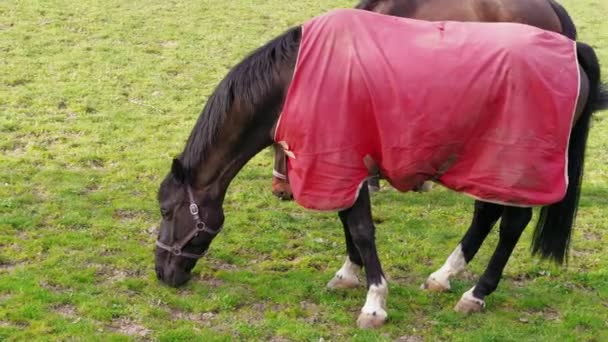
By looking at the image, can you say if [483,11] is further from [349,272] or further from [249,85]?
[249,85]

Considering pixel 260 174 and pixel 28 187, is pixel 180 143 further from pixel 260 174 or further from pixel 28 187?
pixel 28 187

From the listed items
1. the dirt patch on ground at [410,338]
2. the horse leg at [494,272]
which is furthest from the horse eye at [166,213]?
the horse leg at [494,272]

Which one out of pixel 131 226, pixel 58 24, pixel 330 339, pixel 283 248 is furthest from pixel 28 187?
pixel 58 24

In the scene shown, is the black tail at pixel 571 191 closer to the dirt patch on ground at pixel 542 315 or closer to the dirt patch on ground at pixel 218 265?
the dirt patch on ground at pixel 542 315

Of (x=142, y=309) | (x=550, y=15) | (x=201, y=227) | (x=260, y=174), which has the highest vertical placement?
(x=550, y=15)

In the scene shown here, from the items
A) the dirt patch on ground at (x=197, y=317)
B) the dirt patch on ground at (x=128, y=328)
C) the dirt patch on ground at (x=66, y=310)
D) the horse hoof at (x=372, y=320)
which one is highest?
the dirt patch on ground at (x=66, y=310)

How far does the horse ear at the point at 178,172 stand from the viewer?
495cm

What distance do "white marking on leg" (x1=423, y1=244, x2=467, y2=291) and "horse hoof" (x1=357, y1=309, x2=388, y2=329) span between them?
708 millimetres

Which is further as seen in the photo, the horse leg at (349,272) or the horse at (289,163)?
the horse leg at (349,272)

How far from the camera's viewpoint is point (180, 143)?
846cm

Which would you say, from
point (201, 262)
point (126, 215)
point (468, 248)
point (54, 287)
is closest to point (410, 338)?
point (468, 248)

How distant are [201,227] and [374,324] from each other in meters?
1.30

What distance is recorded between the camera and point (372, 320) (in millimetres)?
4980

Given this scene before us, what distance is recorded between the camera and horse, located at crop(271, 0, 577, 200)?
670cm
